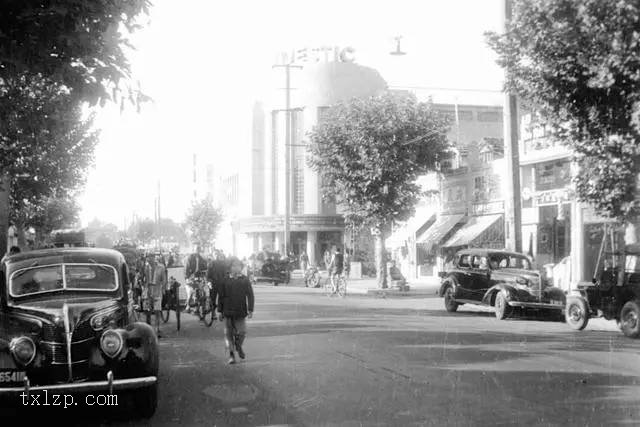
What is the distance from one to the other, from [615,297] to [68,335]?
444 inches

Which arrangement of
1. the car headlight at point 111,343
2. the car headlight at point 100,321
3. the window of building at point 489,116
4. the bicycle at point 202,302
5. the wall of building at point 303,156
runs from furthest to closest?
the window of building at point 489,116 → the wall of building at point 303,156 → the bicycle at point 202,302 → the car headlight at point 100,321 → the car headlight at point 111,343

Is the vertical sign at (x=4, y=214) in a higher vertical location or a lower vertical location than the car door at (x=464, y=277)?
higher

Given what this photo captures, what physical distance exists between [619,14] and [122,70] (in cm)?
763

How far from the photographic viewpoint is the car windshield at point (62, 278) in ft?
26.8

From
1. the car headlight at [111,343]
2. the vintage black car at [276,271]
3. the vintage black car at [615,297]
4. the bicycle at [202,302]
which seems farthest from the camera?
the vintage black car at [276,271]

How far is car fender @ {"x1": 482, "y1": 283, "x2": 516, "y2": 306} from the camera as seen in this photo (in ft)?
58.2

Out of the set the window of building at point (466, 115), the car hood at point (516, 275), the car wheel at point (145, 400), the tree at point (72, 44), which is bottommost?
the car wheel at point (145, 400)

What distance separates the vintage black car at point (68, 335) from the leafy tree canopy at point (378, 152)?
22.2 metres

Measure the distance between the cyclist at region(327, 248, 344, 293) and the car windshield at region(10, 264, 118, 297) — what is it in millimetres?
18300

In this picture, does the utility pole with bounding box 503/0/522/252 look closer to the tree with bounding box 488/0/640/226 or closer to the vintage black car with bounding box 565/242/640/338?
the tree with bounding box 488/0/640/226

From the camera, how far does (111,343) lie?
7340 mm

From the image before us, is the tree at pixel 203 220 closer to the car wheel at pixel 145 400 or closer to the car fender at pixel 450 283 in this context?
the car fender at pixel 450 283

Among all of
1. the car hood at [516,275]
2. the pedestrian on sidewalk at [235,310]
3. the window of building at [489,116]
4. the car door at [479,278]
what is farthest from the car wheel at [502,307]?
the window of building at [489,116]

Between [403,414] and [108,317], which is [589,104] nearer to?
[403,414]
